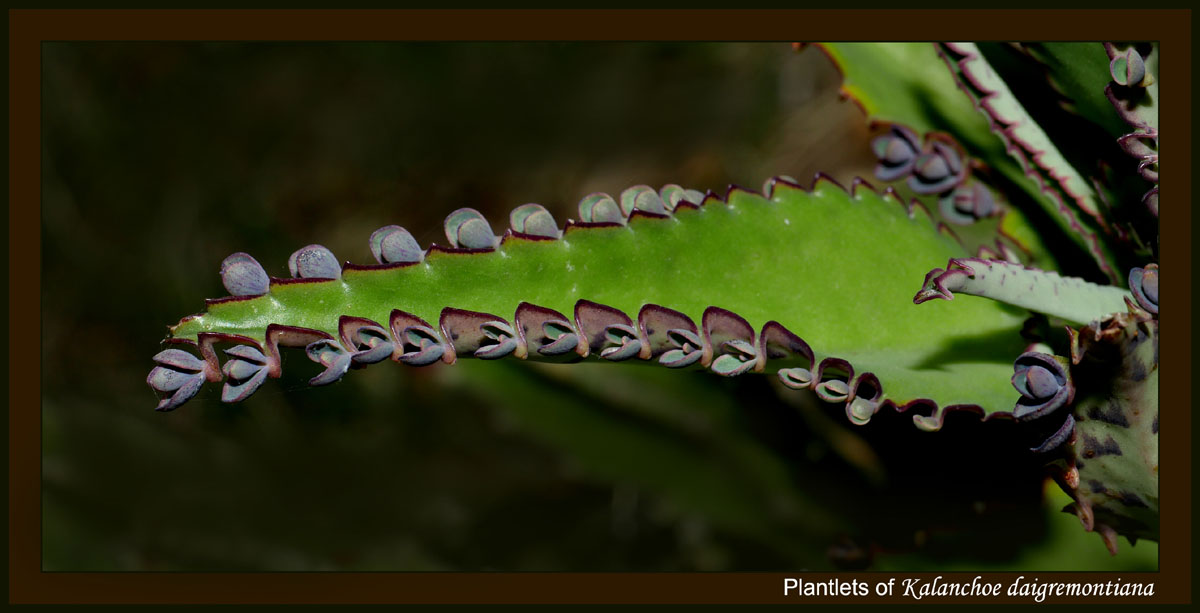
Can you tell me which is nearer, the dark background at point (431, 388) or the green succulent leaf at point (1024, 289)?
the green succulent leaf at point (1024, 289)

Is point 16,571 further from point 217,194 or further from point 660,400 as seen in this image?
point 217,194

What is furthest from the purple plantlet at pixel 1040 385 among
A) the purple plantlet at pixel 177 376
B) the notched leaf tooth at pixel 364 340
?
the purple plantlet at pixel 177 376

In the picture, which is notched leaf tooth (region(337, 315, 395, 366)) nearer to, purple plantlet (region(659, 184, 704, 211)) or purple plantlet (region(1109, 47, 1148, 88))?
purple plantlet (region(659, 184, 704, 211))

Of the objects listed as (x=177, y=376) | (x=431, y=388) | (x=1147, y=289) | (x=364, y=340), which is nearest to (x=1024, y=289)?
(x=1147, y=289)

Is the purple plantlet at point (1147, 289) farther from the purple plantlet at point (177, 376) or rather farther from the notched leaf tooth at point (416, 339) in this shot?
the purple plantlet at point (177, 376)

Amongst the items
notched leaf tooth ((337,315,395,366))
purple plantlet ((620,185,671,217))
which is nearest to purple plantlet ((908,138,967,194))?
purple plantlet ((620,185,671,217))

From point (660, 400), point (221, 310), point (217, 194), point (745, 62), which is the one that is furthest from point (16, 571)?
point (745, 62)

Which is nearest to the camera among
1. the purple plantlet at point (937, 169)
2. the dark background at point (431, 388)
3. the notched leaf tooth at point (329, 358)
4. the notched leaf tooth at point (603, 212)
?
the notched leaf tooth at point (329, 358)
